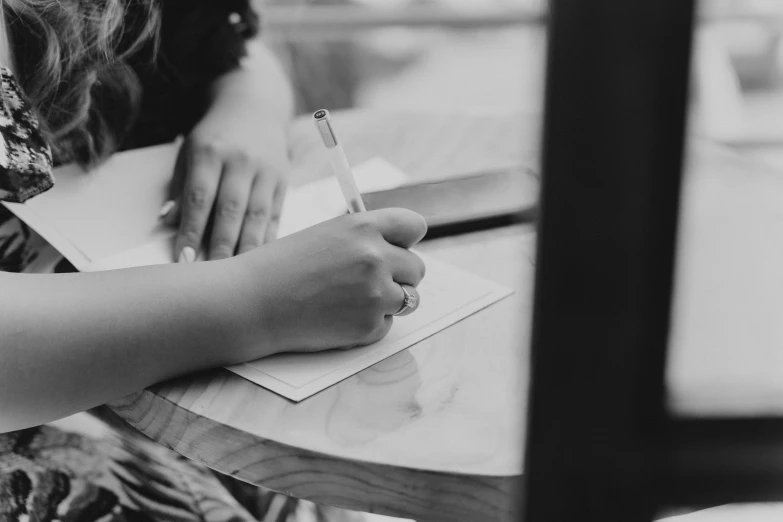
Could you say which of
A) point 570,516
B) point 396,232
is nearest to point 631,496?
point 570,516

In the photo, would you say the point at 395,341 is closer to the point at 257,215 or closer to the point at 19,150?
the point at 257,215

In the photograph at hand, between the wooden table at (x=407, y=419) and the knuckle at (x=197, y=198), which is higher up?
the knuckle at (x=197, y=198)

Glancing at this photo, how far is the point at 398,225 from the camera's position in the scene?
1.87ft

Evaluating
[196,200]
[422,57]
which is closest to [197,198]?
[196,200]

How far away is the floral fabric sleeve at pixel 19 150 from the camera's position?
563 millimetres

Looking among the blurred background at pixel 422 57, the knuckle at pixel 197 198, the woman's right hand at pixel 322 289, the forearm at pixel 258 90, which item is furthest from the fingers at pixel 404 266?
the blurred background at pixel 422 57

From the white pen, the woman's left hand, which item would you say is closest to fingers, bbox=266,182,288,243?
the woman's left hand

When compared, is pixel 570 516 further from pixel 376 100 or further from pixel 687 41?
pixel 376 100

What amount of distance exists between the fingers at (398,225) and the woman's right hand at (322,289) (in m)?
0.01

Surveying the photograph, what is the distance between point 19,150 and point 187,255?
161mm

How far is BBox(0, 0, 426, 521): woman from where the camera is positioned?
18.8 inches

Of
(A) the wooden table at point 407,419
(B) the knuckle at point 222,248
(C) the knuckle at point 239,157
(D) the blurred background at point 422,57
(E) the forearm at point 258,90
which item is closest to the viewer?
(A) the wooden table at point 407,419

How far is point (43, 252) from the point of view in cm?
67

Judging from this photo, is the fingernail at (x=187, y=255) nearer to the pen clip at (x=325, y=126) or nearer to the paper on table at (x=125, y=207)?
the paper on table at (x=125, y=207)
